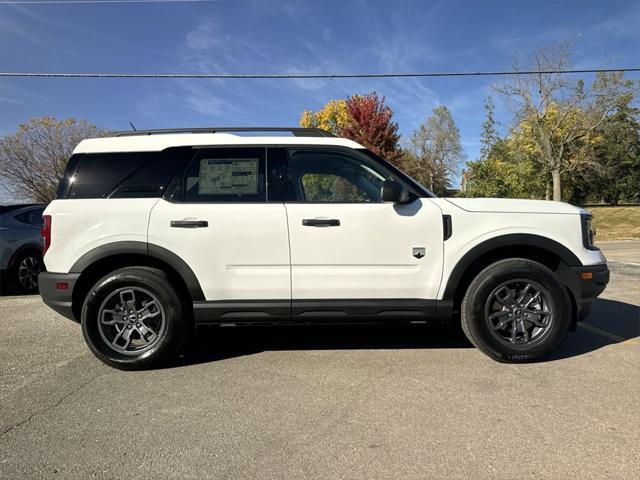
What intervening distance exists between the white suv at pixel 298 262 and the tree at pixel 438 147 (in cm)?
4973

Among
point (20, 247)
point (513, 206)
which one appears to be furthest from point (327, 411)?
point (20, 247)

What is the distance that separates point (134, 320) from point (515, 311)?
3.29 metres

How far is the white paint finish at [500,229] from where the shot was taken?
384 centimetres

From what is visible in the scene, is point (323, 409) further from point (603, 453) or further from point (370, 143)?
point (370, 143)

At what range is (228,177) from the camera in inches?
157

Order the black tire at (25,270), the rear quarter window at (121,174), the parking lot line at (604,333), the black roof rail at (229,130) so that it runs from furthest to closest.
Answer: the black tire at (25,270) → the parking lot line at (604,333) → the black roof rail at (229,130) → the rear quarter window at (121,174)

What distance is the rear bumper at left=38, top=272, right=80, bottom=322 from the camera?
12.6 ft

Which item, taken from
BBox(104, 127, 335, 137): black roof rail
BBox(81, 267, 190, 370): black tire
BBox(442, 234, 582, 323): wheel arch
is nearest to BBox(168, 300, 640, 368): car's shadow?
BBox(81, 267, 190, 370): black tire

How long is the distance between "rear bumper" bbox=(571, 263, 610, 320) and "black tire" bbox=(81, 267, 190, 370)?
11.1 feet

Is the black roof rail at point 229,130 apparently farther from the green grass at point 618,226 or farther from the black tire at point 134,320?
the green grass at point 618,226

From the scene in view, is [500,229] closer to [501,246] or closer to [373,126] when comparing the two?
[501,246]

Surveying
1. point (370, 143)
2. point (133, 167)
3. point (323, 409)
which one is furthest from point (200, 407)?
point (370, 143)

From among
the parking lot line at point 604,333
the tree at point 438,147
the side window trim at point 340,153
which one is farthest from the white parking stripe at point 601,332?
the tree at point 438,147

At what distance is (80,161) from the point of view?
157 inches
